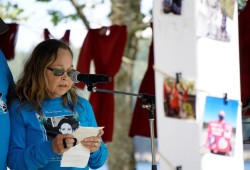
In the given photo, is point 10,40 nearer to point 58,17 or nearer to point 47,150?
point 58,17

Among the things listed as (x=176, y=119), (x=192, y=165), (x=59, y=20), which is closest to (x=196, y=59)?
(x=176, y=119)

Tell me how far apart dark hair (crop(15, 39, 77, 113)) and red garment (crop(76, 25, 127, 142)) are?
6.78ft

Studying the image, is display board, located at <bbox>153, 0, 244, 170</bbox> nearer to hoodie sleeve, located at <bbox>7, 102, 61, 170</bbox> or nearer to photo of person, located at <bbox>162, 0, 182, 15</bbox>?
photo of person, located at <bbox>162, 0, 182, 15</bbox>

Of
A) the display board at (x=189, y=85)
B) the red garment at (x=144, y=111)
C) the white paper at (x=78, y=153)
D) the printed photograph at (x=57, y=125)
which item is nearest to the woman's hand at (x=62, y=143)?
the white paper at (x=78, y=153)

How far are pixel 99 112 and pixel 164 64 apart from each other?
10.2ft

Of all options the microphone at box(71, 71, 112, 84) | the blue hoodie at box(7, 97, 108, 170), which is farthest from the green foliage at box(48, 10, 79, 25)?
the microphone at box(71, 71, 112, 84)

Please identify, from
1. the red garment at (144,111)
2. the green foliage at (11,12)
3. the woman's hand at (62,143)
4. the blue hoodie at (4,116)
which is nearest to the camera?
the woman's hand at (62,143)

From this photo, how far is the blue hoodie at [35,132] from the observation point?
2.64m

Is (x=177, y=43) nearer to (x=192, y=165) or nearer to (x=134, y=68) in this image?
(x=192, y=165)

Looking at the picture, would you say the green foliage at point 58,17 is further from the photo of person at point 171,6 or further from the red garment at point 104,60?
the photo of person at point 171,6

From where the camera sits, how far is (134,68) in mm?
6586

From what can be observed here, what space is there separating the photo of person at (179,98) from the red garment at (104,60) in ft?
9.77

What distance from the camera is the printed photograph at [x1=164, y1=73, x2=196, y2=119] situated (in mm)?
1938

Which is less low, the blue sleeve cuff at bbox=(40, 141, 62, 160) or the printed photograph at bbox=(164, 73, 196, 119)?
the printed photograph at bbox=(164, 73, 196, 119)
